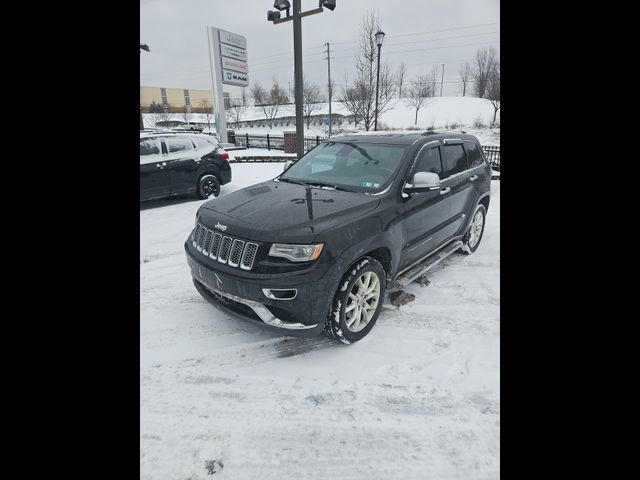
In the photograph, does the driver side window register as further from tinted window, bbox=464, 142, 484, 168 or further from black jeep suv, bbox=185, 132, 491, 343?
tinted window, bbox=464, 142, 484, 168

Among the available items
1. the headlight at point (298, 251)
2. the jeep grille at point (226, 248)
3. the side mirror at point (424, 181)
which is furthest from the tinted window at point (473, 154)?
the jeep grille at point (226, 248)

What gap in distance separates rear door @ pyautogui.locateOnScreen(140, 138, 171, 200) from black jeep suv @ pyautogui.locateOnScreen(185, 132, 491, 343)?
4.44m

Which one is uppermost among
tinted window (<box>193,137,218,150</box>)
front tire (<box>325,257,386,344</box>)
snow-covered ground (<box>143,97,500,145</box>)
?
snow-covered ground (<box>143,97,500,145</box>)

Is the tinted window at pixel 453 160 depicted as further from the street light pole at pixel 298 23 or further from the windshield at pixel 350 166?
the street light pole at pixel 298 23

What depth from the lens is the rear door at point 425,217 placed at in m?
3.55

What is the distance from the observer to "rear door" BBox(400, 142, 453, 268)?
3551mm

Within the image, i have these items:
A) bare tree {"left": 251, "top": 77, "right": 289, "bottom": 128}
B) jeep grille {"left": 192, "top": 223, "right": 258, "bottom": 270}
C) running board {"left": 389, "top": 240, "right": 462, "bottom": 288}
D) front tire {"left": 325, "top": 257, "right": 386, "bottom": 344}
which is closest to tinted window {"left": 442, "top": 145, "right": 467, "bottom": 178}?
running board {"left": 389, "top": 240, "right": 462, "bottom": 288}

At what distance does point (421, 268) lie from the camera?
12.8 feet

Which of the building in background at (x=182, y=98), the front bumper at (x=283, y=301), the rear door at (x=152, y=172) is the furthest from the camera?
the building in background at (x=182, y=98)

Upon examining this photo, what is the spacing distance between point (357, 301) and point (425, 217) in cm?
132

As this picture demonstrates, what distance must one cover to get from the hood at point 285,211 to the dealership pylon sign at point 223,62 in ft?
42.2
